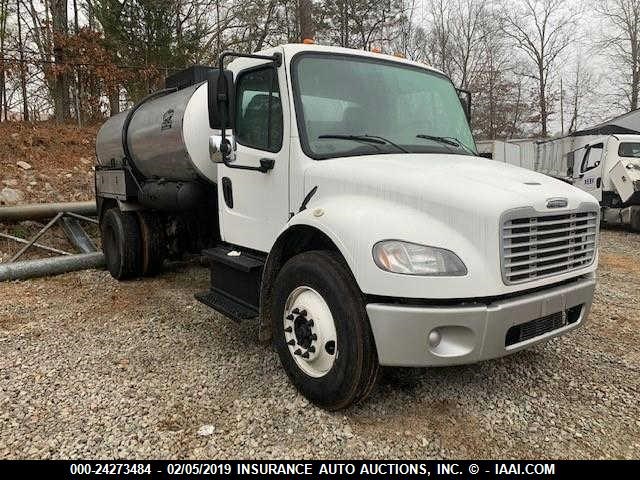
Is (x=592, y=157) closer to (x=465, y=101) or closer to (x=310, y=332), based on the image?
(x=465, y=101)

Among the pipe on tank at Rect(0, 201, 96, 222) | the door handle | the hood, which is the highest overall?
the door handle

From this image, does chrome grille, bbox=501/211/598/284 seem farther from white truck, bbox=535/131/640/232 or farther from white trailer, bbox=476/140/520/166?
white trailer, bbox=476/140/520/166

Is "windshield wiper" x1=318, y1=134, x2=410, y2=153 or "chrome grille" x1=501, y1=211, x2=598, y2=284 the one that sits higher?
"windshield wiper" x1=318, y1=134, x2=410, y2=153

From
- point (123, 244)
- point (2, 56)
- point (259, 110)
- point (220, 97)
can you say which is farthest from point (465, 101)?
point (2, 56)

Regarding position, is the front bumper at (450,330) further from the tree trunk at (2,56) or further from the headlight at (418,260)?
the tree trunk at (2,56)

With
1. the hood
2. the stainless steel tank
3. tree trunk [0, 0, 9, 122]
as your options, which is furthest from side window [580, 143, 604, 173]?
tree trunk [0, 0, 9, 122]

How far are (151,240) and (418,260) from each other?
467 cm

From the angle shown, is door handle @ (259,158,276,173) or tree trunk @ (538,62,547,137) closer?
door handle @ (259,158,276,173)

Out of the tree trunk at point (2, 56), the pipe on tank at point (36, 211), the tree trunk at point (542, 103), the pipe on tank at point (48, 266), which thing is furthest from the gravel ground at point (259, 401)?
the tree trunk at point (542, 103)

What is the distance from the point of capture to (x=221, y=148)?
383 cm

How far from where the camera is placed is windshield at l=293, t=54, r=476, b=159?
357 cm

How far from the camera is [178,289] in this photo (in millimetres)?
6293

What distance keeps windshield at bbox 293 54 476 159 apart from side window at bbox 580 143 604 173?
37.2 feet
